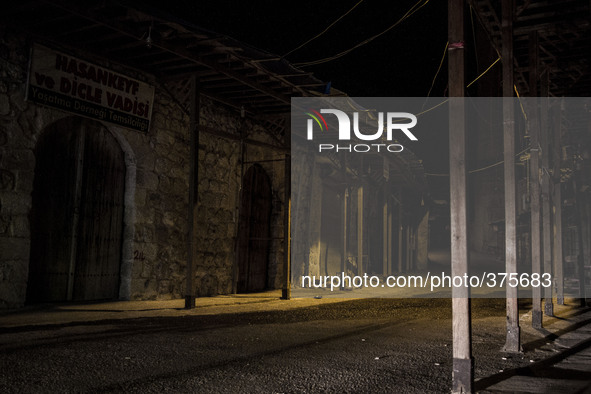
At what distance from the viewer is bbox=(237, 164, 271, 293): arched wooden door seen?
12.4 meters

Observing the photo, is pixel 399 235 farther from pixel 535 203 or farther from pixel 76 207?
pixel 76 207

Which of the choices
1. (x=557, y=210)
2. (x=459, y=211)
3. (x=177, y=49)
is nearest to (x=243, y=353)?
(x=459, y=211)

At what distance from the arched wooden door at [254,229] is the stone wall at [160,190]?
0.91 feet

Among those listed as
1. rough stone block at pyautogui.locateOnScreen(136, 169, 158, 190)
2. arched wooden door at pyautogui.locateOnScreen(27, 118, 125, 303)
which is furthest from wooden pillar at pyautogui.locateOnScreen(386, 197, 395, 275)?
arched wooden door at pyautogui.locateOnScreen(27, 118, 125, 303)

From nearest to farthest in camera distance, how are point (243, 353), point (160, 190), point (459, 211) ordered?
point (459, 211), point (243, 353), point (160, 190)

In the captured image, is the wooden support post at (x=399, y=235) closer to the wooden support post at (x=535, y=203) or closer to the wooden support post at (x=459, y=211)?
the wooden support post at (x=535, y=203)

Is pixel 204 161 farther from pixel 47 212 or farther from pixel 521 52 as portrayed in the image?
pixel 521 52

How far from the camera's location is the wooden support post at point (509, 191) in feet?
18.8

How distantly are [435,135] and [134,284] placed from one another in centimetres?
3858

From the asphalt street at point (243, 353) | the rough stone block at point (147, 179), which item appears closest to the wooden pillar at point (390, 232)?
the asphalt street at point (243, 353)

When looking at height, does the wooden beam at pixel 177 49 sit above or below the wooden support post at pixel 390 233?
above

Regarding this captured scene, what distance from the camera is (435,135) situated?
44.1 m

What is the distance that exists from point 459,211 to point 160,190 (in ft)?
23.7

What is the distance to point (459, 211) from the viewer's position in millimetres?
3891
